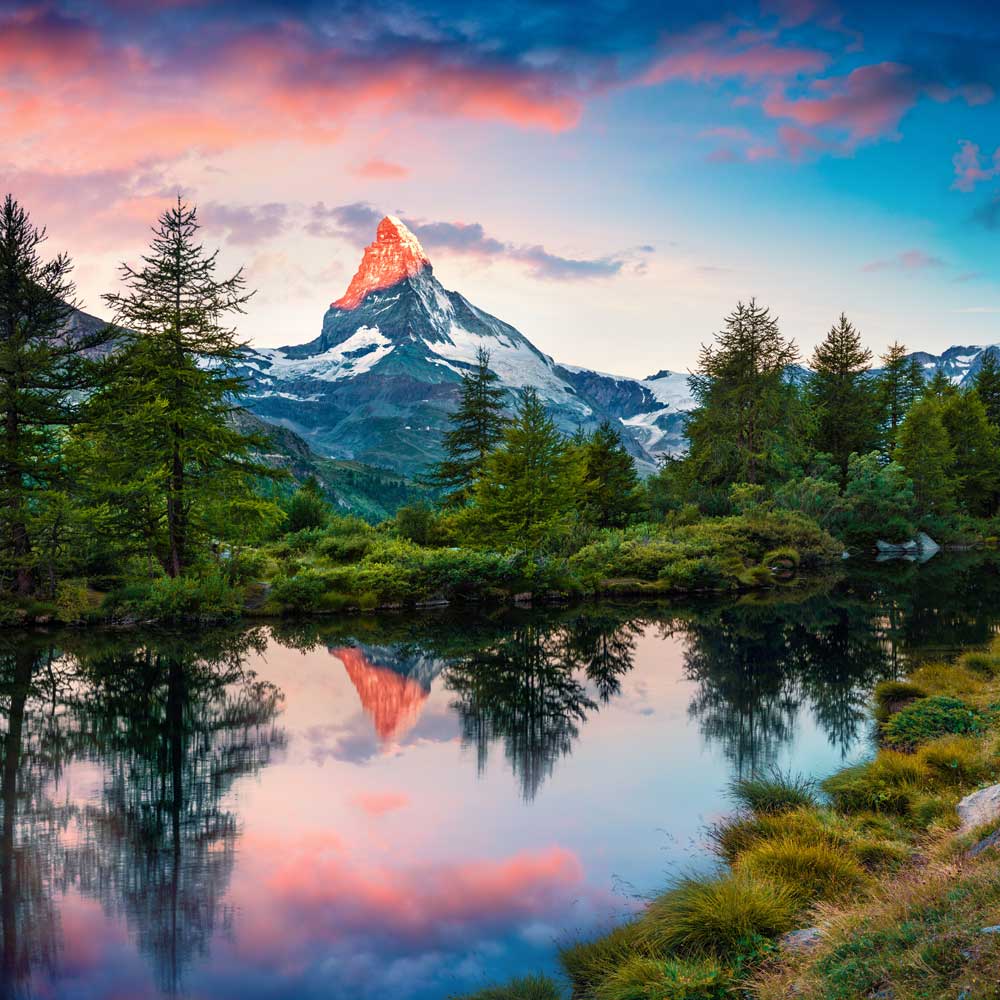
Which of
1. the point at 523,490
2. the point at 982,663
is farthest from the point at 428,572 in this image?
the point at 982,663

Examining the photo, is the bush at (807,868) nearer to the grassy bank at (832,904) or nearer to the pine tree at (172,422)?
the grassy bank at (832,904)

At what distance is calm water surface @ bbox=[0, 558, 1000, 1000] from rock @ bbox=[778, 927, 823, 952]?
6.47ft

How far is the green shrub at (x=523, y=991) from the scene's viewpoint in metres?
6.42

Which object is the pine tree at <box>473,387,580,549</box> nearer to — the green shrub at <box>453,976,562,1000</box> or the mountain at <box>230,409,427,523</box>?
the green shrub at <box>453,976,562,1000</box>

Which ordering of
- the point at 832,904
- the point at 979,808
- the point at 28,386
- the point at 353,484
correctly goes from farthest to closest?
the point at 353,484
the point at 28,386
the point at 979,808
the point at 832,904

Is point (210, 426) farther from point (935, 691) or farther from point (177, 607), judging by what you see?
point (935, 691)

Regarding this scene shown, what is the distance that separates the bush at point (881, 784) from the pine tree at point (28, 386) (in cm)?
2332

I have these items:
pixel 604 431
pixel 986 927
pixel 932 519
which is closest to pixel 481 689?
pixel 986 927

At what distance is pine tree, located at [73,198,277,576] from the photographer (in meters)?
25.8

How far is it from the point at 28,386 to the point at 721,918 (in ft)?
83.7

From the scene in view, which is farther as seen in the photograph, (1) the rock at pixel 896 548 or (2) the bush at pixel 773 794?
(1) the rock at pixel 896 548

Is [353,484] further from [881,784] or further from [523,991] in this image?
[523,991]

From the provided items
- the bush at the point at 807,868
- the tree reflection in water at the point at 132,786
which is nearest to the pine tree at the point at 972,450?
the tree reflection in water at the point at 132,786

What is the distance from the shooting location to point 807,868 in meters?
7.67
